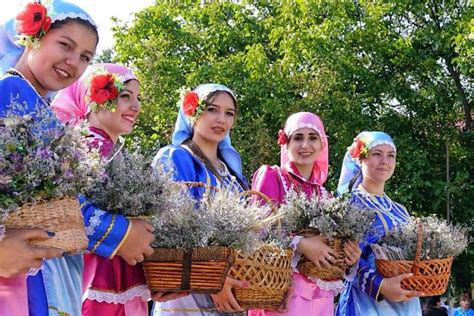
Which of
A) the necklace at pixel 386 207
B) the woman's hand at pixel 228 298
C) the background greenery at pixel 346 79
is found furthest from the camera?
the background greenery at pixel 346 79

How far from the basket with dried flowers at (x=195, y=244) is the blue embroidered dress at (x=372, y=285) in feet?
5.68

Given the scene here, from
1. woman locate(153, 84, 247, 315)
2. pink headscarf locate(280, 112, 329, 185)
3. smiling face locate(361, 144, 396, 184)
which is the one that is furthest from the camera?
smiling face locate(361, 144, 396, 184)

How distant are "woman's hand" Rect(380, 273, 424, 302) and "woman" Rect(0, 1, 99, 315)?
8.08 ft

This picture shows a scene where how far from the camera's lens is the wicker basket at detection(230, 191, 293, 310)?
11.3 feet

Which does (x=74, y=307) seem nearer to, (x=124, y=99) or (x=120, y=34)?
(x=124, y=99)

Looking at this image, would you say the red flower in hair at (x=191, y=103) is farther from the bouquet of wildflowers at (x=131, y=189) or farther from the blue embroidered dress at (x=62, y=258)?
the blue embroidered dress at (x=62, y=258)

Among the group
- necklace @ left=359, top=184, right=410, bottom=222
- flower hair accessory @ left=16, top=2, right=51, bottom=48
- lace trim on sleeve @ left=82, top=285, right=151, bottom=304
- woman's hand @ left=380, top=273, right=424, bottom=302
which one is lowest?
lace trim on sleeve @ left=82, top=285, right=151, bottom=304

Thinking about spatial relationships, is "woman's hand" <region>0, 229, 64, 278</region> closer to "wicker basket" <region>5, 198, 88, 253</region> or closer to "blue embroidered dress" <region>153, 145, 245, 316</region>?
Result: "wicker basket" <region>5, 198, 88, 253</region>

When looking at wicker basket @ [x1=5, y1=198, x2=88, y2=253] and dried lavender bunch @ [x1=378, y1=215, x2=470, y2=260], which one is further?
dried lavender bunch @ [x1=378, y1=215, x2=470, y2=260]

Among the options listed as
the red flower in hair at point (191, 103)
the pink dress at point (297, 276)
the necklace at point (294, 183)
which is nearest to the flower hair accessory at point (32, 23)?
the red flower in hair at point (191, 103)

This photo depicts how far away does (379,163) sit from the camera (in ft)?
18.0

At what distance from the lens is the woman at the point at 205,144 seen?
4.07m

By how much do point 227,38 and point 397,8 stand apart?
3.01 meters

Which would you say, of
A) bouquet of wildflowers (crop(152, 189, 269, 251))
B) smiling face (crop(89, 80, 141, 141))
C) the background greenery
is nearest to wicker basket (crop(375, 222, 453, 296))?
bouquet of wildflowers (crop(152, 189, 269, 251))
